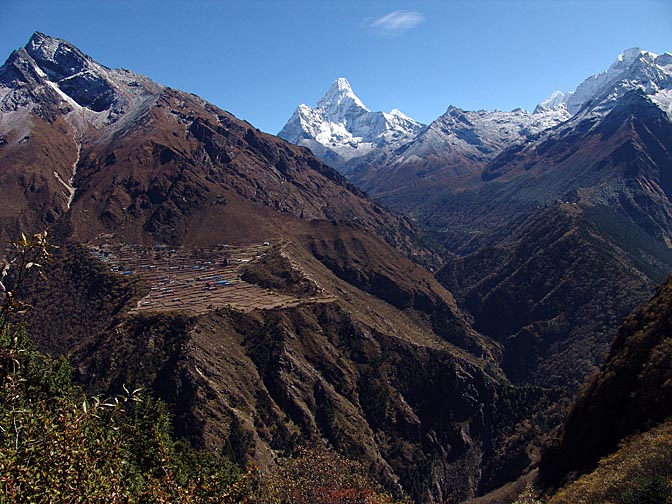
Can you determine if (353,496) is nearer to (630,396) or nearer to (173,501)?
(173,501)

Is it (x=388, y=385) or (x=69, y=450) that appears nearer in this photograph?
(x=69, y=450)

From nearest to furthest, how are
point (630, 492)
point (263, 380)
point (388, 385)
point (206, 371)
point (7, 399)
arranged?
point (7, 399) → point (630, 492) → point (206, 371) → point (263, 380) → point (388, 385)

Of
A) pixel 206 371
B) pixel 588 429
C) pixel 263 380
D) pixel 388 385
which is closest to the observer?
pixel 588 429

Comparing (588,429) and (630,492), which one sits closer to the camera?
(630,492)

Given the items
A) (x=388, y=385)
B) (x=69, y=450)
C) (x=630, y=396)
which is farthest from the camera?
(x=388, y=385)

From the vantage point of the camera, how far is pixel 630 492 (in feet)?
142

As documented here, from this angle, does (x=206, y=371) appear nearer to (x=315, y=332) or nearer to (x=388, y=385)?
(x=315, y=332)

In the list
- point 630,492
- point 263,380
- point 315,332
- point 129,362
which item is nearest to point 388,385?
point 315,332

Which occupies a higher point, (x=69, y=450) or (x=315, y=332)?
(x=315, y=332)

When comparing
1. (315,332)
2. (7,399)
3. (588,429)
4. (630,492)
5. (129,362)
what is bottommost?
(588,429)

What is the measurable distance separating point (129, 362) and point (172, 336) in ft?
51.9

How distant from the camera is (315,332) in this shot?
192125 mm

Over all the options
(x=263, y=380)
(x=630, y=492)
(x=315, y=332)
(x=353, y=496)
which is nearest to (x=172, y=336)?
(x=263, y=380)

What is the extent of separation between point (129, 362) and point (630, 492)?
150m
